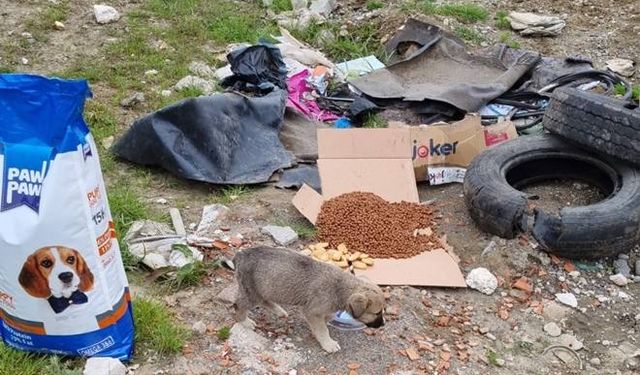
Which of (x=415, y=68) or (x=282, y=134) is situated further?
(x=415, y=68)

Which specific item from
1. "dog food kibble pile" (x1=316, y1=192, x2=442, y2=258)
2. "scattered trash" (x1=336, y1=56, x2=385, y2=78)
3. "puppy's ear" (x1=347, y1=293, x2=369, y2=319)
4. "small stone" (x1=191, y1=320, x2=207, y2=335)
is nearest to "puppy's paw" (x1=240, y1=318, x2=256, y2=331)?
"small stone" (x1=191, y1=320, x2=207, y2=335)

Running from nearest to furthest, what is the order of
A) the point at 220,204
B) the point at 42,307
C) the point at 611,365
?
the point at 42,307 → the point at 611,365 → the point at 220,204

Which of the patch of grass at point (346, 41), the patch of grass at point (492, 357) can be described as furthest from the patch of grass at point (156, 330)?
the patch of grass at point (346, 41)

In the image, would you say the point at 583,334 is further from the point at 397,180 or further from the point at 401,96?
the point at 401,96

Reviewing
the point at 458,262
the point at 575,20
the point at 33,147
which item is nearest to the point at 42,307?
the point at 33,147

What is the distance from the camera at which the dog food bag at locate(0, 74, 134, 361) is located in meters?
2.78

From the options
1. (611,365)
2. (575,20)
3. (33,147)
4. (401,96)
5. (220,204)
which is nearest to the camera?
(33,147)

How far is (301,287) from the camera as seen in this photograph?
11.2 feet

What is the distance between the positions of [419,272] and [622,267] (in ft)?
3.81

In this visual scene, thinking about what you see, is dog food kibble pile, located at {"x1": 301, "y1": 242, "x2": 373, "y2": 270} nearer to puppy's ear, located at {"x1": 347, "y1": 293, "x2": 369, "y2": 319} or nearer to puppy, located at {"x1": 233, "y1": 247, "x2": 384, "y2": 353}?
puppy, located at {"x1": 233, "y1": 247, "x2": 384, "y2": 353}

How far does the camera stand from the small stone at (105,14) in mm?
7293

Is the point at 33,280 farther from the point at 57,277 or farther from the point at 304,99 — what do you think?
the point at 304,99

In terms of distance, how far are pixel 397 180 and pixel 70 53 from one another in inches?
137

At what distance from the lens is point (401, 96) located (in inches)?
234
